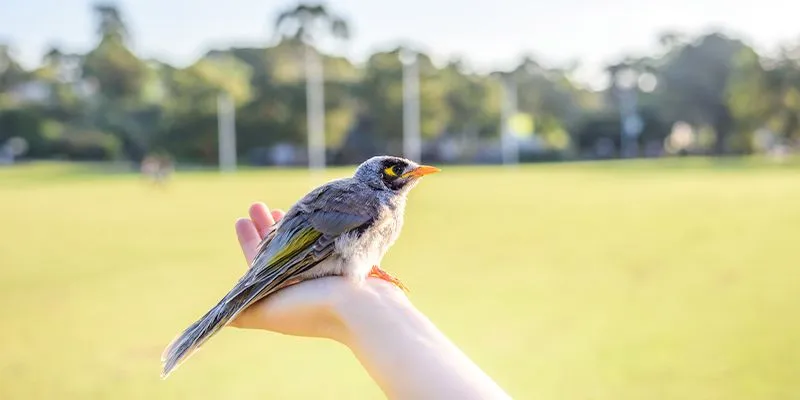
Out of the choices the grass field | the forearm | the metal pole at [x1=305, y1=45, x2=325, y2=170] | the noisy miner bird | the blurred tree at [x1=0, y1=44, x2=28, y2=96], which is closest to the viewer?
the forearm

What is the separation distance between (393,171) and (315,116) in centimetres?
4394

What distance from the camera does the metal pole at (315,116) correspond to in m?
45.5

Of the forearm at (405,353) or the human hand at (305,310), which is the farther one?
the human hand at (305,310)

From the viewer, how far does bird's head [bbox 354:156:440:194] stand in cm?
251

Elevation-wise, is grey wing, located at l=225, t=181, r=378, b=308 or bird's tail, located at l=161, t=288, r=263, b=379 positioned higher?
grey wing, located at l=225, t=181, r=378, b=308

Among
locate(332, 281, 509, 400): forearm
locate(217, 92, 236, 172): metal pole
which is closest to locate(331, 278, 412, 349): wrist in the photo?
locate(332, 281, 509, 400): forearm

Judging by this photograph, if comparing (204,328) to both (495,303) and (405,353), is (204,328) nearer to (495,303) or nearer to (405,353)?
(405,353)

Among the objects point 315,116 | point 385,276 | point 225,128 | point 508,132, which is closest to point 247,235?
point 385,276

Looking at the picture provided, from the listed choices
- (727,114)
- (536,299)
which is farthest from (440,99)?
(536,299)

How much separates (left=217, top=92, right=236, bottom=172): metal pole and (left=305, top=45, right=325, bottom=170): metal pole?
4.42 meters

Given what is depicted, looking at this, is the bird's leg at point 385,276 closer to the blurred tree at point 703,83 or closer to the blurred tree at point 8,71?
the blurred tree at point 8,71

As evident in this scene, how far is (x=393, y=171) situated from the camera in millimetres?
2529

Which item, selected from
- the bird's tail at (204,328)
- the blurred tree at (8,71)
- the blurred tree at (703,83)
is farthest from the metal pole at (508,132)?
the bird's tail at (204,328)

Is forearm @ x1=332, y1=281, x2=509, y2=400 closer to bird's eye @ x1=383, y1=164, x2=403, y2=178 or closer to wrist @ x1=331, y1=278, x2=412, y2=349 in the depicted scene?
wrist @ x1=331, y1=278, x2=412, y2=349
